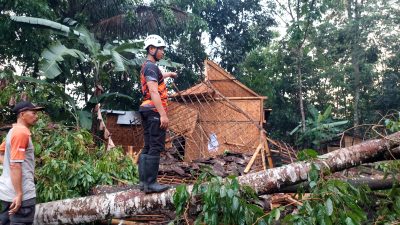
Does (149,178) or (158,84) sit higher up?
(158,84)

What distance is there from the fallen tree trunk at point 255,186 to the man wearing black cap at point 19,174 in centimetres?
60

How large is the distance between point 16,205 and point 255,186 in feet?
6.58

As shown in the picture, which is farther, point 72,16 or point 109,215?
point 72,16

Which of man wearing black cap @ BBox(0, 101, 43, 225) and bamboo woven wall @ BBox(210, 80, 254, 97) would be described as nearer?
man wearing black cap @ BBox(0, 101, 43, 225)

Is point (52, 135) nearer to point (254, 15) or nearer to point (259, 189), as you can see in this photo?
point (259, 189)

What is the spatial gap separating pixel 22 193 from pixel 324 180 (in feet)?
8.16

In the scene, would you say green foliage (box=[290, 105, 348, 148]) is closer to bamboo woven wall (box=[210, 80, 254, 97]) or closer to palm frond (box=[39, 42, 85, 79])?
bamboo woven wall (box=[210, 80, 254, 97])

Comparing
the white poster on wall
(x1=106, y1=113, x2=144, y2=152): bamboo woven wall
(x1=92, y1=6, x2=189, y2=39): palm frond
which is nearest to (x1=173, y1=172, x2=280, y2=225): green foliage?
the white poster on wall

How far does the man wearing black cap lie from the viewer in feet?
10.4

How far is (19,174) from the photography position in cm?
317

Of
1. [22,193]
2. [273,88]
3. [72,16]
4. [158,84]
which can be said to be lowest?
[22,193]

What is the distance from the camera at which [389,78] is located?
16547 millimetres

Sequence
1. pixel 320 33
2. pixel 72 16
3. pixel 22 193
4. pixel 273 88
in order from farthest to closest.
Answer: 1. pixel 320 33
2. pixel 273 88
3. pixel 72 16
4. pixel 22 193

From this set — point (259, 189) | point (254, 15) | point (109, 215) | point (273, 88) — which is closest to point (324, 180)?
point (259, 189)
